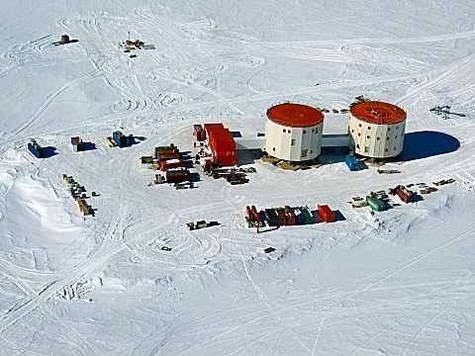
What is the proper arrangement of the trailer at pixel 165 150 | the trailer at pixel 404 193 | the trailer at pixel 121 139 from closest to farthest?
1. the trailer at pixel 404 193
2. the trailer at pixel 165 150
3. the trailer at pixel 121 139

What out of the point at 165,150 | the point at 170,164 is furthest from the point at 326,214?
the point at 165,150

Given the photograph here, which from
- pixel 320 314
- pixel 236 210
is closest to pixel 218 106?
pixel 236 210

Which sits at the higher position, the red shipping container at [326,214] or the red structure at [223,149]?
the red structure at [223,149]

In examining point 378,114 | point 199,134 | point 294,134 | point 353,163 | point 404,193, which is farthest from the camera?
point 199,134

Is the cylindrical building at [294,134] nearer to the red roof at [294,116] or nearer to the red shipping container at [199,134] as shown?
the red roof at [294,116]

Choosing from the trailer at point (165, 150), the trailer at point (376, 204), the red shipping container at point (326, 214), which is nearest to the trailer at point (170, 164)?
the trailer at point (165, 150)

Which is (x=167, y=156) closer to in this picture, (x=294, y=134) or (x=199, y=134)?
(x=199, y=134)
